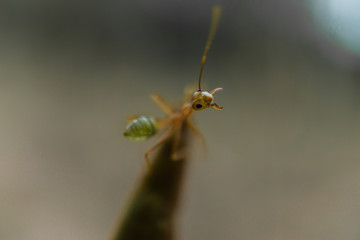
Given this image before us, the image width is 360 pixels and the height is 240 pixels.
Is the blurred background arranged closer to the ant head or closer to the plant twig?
the ant head

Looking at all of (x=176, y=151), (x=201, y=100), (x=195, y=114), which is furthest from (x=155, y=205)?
(x=195, y=114)

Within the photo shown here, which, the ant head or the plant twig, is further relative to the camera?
the ant head

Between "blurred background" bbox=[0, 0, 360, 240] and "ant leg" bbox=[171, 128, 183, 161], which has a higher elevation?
"blurred background" bbox=[0, 0, 360, 240]

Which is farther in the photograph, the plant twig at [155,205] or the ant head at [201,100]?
the ant head at [201,100]

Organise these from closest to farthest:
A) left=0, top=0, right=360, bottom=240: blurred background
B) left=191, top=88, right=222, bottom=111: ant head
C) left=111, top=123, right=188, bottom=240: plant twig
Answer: left=111, top=123, right=188, bottom=240: plant twig
left=191, top=88, right=222, bottom=111: ant head
left=0, top=0, right=360, bottom=240: blurred background

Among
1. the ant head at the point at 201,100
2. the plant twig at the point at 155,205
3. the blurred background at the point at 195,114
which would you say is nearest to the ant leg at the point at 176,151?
the plant twig at the point at 155,205

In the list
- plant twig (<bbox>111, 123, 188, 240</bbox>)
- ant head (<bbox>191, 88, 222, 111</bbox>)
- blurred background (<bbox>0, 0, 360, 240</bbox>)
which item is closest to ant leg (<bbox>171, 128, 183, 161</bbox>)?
plant twig (<bbox>111, 123, 188, 240</bbox>)

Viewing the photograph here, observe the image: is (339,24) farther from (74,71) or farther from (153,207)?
(74,71)

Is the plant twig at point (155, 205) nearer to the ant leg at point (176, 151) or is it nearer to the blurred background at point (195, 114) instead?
the ant leg at point (176, 151)
